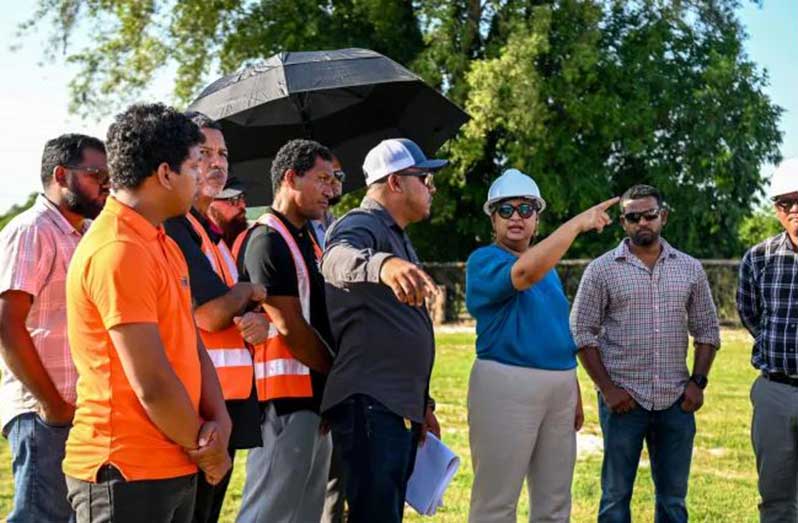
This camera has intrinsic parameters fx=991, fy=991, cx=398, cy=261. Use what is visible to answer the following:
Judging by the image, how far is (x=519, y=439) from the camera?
199 inches

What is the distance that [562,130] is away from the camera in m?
24.7

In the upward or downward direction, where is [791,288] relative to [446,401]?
upward

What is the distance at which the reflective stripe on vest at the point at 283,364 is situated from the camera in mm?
4562

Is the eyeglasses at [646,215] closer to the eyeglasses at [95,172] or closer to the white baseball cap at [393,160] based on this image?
the white baseball cap at [393,160]

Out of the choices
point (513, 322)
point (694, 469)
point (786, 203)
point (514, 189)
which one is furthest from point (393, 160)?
point (694, 469)

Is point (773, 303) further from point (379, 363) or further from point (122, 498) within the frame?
point (122, 498)

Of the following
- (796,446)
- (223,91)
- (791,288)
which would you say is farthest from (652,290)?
Answer: (223,91)

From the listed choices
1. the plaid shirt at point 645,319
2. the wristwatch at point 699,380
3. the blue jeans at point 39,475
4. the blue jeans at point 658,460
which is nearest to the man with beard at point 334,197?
the plaid shirt at point 645,319

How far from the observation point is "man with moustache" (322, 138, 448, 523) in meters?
4.15

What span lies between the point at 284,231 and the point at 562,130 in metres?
20.8

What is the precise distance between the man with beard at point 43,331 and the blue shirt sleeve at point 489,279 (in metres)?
1.92

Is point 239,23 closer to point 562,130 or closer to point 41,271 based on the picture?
point 562,130

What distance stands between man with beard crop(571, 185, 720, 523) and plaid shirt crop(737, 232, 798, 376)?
0.82ft

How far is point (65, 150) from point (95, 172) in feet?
0.50
